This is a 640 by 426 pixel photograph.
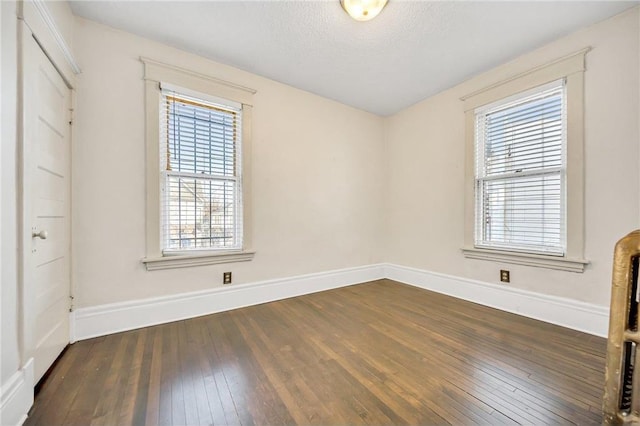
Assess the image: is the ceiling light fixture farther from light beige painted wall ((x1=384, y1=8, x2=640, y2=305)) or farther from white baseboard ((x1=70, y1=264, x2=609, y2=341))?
white baseboard ((x1=70, y1=264, x2=609, y2=341))

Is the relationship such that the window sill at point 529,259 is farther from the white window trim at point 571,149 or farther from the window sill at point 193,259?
the window sill at point 193,259

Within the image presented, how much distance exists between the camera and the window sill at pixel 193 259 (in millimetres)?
2348

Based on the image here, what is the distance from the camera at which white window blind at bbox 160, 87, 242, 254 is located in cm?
246

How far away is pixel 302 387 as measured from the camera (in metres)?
1.48

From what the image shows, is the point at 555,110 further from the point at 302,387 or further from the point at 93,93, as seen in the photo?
the point at 93,93

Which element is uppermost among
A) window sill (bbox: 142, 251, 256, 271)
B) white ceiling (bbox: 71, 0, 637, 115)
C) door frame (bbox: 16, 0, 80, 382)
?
white ceiling (bbox: 71, 0, 637, 115)

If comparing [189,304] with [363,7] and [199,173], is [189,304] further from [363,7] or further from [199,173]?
[363,7]

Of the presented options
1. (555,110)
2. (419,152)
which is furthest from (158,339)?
(555,110)

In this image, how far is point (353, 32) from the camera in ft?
7.36

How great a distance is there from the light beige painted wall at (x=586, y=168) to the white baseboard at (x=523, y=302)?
7 cm

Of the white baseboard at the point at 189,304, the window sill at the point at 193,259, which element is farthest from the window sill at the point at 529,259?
the window sill at the point at 193,259

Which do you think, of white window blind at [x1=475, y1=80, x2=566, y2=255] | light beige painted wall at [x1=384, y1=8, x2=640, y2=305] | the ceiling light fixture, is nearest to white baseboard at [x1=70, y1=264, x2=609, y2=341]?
light beige painted wall at [x1=384, y1=8, x2=640, y2=305]

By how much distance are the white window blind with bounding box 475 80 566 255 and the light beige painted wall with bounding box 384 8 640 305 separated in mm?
198

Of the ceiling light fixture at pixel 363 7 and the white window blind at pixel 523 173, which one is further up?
the ceiling light fixture at pixel 363 7
